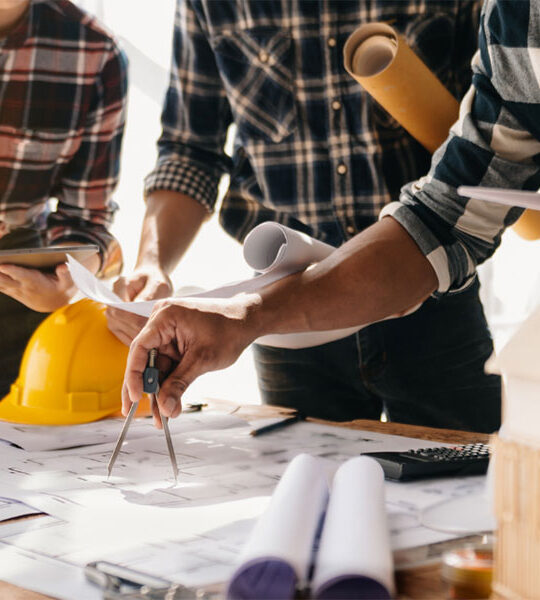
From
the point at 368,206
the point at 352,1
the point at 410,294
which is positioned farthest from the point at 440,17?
the point at 410,294

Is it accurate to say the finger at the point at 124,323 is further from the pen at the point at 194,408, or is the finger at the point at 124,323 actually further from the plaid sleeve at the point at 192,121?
the plaid sleeve at the point at 192,121

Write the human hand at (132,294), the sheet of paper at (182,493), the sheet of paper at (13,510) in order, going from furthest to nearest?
the human hand at (132,294), the sheet of paper at (13,510), the sheet of paper at (182,493)

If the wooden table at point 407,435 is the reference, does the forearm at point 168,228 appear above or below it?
above

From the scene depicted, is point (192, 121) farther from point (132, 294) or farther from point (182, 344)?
point (182, 344)

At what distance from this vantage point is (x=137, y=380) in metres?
1.04

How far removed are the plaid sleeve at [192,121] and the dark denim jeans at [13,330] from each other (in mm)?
620

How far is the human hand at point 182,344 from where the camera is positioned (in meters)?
1.05

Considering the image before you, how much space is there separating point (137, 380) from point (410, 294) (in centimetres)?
47

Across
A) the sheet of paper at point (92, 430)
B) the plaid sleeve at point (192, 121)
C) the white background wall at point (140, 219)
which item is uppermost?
the white background wall at point (140, 219)

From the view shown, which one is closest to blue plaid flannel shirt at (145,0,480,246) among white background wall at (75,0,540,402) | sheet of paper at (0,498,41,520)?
sheet of paper at (0,498,41,520)

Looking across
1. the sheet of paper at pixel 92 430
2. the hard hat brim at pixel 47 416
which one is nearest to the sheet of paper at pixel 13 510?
the sheet of paper at pixel 92 430

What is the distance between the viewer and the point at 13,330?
224cm

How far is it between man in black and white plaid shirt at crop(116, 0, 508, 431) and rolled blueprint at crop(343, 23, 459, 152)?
0.42 ft

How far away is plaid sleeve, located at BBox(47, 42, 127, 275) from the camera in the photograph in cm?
219
